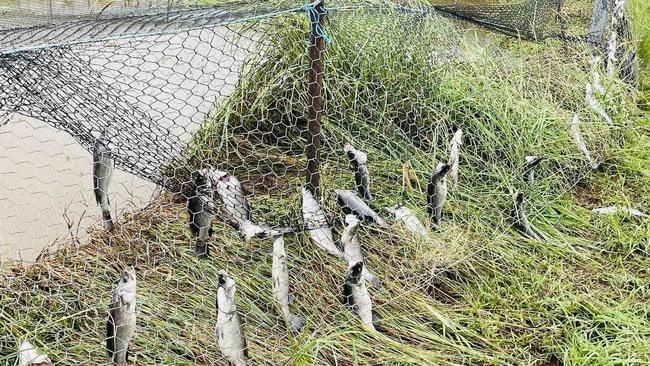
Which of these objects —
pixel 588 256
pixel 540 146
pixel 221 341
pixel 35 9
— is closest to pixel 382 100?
pixel 540 146

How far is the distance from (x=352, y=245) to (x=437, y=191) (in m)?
0.48

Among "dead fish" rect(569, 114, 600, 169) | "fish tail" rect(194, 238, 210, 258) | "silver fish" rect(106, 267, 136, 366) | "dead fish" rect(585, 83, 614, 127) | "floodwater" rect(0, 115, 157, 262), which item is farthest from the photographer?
"dead fish" rect(585, 83, 614, 127)

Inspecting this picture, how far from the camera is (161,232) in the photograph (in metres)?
3.05

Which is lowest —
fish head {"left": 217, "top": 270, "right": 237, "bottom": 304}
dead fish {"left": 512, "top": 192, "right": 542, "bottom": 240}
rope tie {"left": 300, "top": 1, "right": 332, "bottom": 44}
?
dead fish {"left": 512, "top": 192, "right": 542, "bottom": 240}

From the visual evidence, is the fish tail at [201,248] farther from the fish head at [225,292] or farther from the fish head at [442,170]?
the fish head at [442,170]

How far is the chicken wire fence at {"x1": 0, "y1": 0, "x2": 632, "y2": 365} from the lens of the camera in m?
2.49

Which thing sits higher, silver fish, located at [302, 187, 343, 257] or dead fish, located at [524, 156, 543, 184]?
silver fish, located at [302, 187, 343, 257]

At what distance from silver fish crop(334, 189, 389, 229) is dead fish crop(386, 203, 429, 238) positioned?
73 mm

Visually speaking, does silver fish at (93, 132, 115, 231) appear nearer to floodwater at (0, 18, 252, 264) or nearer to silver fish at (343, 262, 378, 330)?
floodwater at (0, 18, 252, 264)

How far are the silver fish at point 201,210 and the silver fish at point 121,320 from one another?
59cm

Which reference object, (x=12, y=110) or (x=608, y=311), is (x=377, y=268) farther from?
(x=12, y=110)

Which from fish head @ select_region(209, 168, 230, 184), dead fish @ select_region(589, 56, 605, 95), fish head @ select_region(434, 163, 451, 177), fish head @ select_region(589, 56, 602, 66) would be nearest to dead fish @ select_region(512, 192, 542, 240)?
fish head @ select_region(434, 163, 451, 177)

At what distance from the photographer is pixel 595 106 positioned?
157 inches

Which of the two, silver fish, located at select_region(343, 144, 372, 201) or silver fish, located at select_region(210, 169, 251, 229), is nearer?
silver fish, located at select_region(210, 169, 251, 229)
